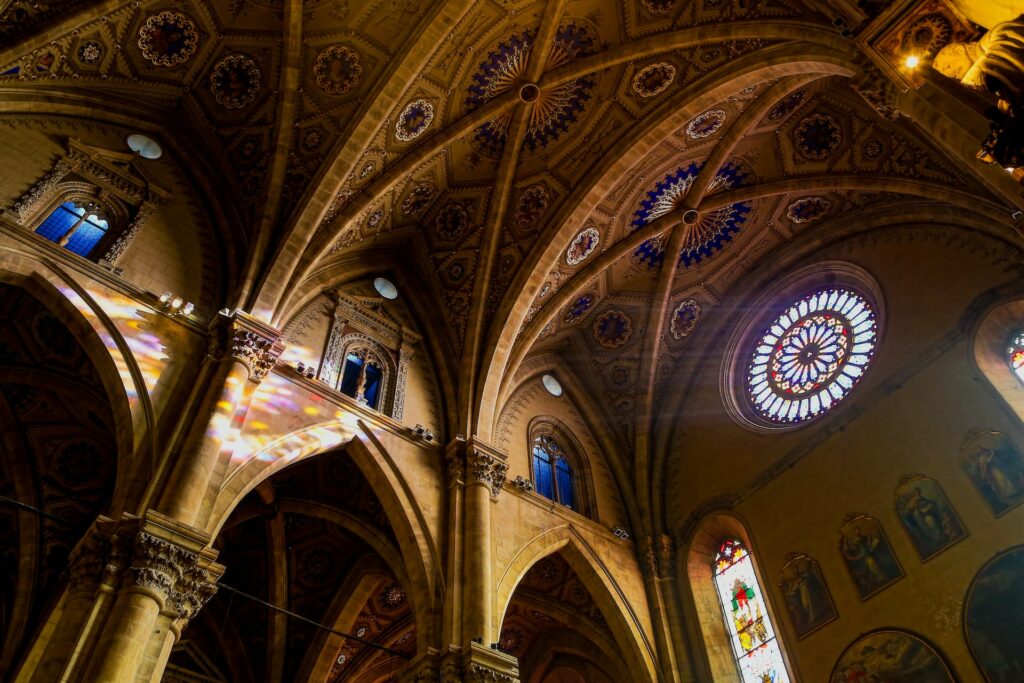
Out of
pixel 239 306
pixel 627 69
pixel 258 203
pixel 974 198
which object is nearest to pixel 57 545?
pixel 239 306

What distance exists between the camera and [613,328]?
1623 cm

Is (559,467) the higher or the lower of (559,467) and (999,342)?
the higher

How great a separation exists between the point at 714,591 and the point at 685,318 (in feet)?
18.0

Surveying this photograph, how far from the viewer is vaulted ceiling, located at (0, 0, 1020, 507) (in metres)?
11.3

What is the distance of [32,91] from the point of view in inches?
412

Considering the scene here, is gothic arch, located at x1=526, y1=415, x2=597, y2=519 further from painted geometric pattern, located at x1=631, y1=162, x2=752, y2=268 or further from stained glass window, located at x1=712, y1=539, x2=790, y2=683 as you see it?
painted geometric pattern, located at x1=631, y1=162, x2=752, y2=268

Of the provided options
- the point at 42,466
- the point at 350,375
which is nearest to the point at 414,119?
the point at 350,375

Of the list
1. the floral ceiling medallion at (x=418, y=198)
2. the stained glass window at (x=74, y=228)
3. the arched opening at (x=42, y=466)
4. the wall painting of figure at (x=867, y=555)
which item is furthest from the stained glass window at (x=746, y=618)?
the stained glass window at (x=74, y=228)

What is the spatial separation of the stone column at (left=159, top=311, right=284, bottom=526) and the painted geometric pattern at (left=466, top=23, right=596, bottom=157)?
5.28 metres

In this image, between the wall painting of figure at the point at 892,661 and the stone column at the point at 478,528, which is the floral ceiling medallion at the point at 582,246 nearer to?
the stone column at the point at 478,528

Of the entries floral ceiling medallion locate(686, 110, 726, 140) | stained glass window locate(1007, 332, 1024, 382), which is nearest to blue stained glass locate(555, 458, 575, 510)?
floral ceiling medallion locate(686, 110, 726, 140)

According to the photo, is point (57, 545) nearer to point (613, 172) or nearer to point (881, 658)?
point (613, 172)

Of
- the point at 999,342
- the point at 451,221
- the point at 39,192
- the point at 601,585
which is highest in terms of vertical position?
the point at 451,221

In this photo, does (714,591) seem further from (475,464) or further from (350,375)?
(350,375)
